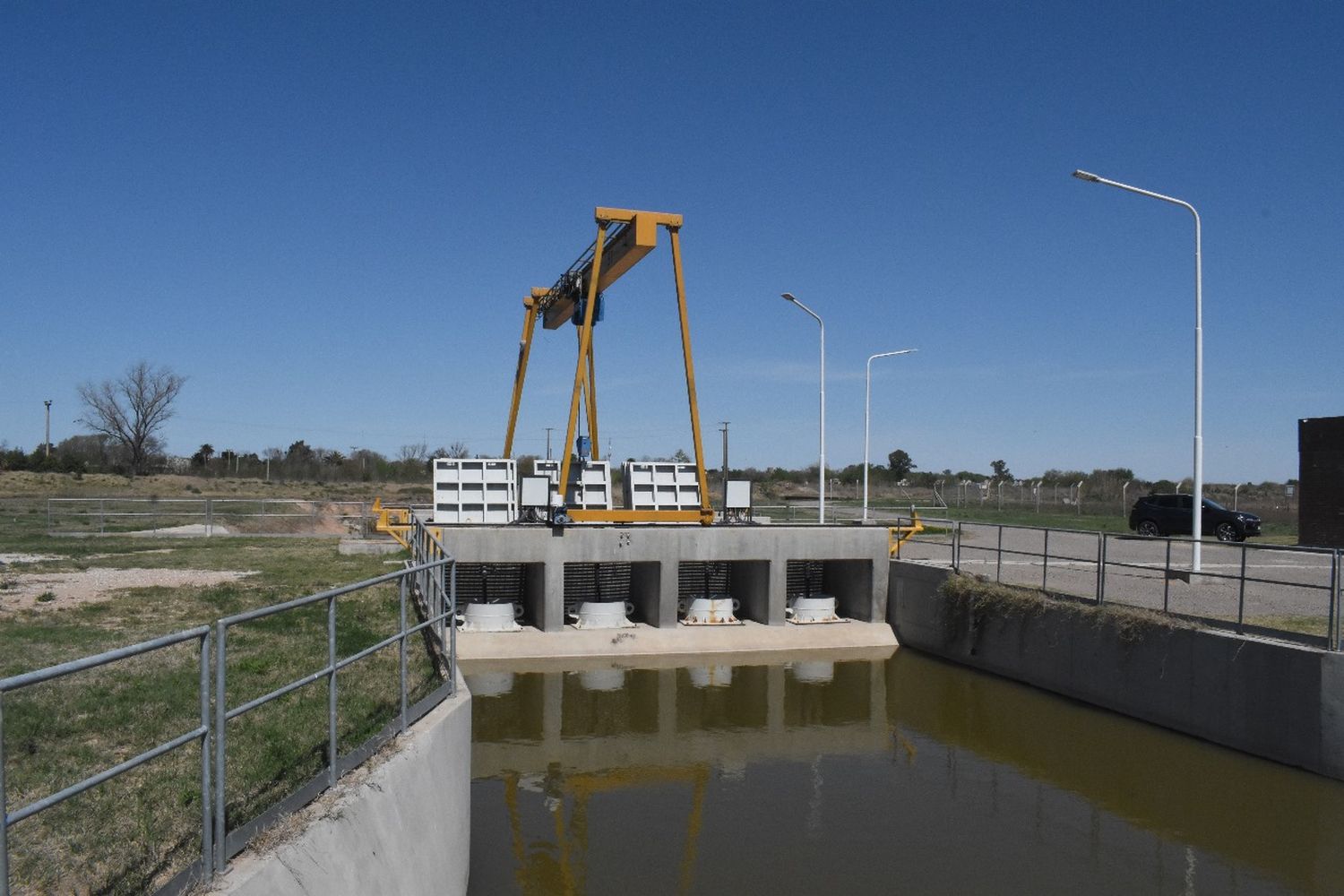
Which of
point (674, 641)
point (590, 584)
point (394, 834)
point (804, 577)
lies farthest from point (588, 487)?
point (394, 834)

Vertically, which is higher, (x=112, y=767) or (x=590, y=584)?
(x=112, y=767)

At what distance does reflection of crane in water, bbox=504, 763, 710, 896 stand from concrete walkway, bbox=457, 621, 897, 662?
7.47 meters

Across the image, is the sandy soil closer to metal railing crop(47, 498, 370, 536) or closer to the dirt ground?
the dirt ground

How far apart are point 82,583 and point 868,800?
1388cm

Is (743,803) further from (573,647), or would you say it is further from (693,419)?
(693,419)

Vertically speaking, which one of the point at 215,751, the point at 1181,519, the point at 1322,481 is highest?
the point at 1322,481

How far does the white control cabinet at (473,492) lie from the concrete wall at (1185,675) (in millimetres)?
10570

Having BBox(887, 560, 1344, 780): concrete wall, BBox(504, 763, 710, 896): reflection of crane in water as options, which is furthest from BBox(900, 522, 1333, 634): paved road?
BBox(504, 763, 710, 896): reflection of crane in water

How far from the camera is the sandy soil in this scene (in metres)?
15.2

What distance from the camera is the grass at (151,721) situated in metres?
5.45

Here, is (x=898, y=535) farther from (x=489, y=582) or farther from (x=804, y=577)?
(x=489, y=582)

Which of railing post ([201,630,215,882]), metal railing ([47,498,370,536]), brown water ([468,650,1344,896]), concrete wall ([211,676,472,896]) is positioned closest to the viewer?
railing post ([201,630,215,882])

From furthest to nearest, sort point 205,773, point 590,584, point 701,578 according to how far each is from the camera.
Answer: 1. point 701,578
2. point 590,584
3. point 205,773

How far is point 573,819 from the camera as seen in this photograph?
11781 millimetres
